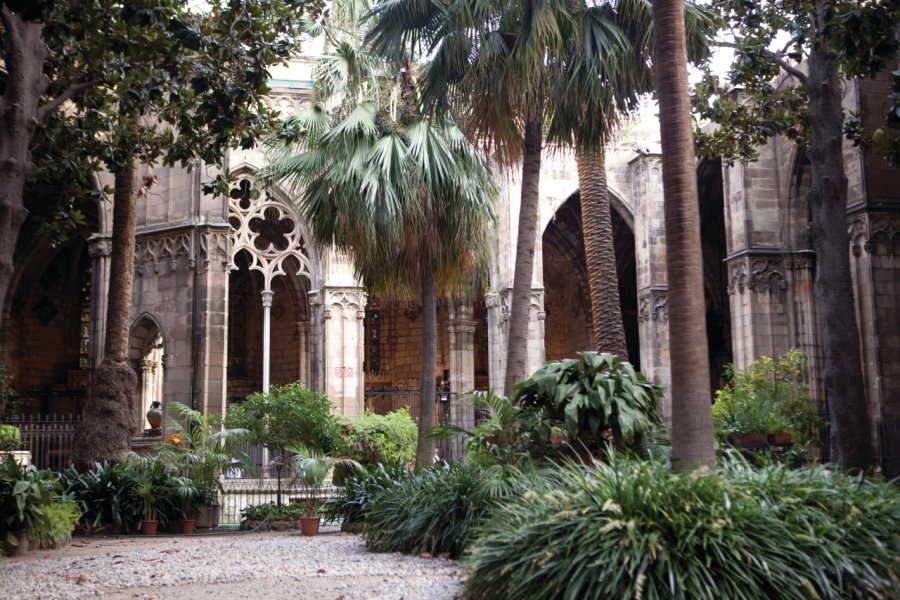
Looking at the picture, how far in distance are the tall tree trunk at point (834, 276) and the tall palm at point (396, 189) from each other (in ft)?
16.5

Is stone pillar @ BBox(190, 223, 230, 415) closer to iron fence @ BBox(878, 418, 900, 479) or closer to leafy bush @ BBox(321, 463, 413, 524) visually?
leafy bush @ BBox(321, 463, 413, 524)

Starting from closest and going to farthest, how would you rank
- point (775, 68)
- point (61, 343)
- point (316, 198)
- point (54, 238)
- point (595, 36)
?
1. point (595, 36)
2. point (54, 238)
3. point (316, 198)
4. point (775, 68)
5. point (61, 343)

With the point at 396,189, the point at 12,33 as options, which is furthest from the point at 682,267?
the point at 12,33

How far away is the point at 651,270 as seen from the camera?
86.2ft

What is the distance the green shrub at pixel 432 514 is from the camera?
32.6ft

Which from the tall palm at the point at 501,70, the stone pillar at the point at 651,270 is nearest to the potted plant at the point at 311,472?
the tall palm at the point at 501,70

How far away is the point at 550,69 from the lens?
11906 mm

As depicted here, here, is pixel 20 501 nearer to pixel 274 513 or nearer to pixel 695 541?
pixel 274 513

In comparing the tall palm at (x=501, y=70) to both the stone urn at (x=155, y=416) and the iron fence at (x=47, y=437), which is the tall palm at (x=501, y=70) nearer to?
the stone urn at (x=155, y=416)

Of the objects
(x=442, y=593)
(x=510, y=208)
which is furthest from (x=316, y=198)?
(x=510, y=208)

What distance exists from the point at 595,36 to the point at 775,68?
594cm

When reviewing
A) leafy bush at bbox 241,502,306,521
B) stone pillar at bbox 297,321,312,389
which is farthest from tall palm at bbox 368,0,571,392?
stone pillar at bbox 297,321,312,389

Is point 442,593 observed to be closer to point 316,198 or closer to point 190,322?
point 316,198

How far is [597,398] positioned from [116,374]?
9.50m
